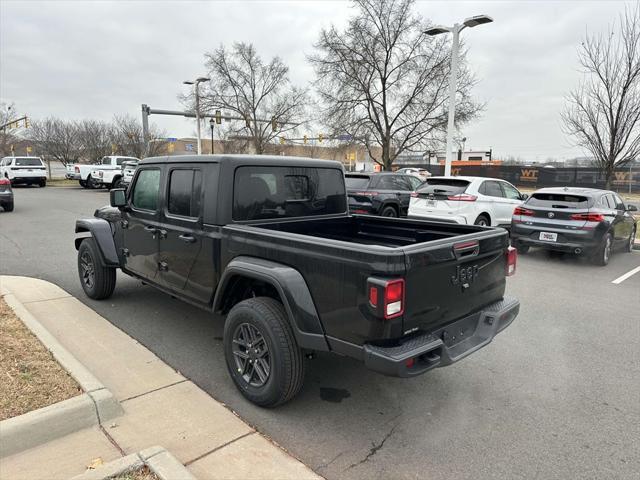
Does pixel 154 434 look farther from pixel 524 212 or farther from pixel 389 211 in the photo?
pixel 389 211

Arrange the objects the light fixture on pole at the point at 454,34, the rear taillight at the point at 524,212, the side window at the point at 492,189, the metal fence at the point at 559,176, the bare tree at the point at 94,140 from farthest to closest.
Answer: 1. the bare tree at the point at 94,140
2. the metal fence at the point at 559,176
3. the light fixture on pole at the point at 454,34
4. the side window at the point at 492,189
5. the rear taillight at the point at 524,212

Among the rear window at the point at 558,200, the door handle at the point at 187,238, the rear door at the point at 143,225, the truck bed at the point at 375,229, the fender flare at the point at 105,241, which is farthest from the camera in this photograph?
the rear window at the point at 558,200

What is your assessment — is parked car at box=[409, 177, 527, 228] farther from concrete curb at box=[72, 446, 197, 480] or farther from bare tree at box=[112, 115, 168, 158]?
bare tree at box=[112, 115, 168, 158]

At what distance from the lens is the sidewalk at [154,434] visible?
8.36 feet

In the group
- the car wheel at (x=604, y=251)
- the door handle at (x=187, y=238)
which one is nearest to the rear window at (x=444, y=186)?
the car wheel at (x=604, y=251)

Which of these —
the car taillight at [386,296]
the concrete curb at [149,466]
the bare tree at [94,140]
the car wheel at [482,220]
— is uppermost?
the bare tree at [94,140]

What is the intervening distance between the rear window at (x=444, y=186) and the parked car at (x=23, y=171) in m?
26.5

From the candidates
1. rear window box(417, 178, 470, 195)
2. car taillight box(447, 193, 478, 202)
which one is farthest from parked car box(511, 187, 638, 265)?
rear window box(417, 178, 470, 195)

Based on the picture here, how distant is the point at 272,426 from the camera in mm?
3057

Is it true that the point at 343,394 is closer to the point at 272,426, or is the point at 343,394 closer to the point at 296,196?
the point at 272,426

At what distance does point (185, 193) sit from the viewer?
13.2 ft

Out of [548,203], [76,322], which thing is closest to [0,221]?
[76,322]

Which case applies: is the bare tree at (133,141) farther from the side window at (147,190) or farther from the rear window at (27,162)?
the side window at (147,190)

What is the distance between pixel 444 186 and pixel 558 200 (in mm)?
2521
